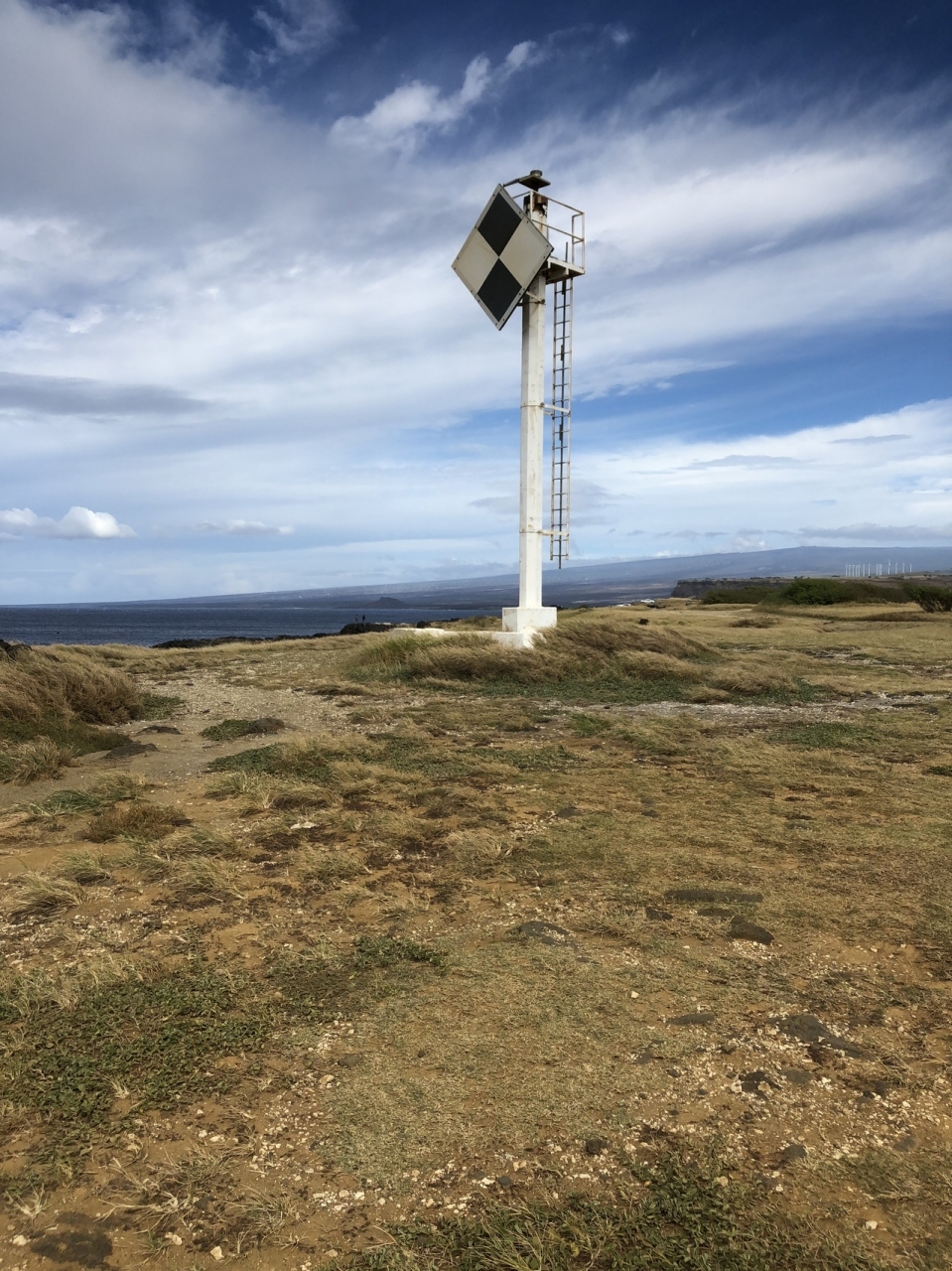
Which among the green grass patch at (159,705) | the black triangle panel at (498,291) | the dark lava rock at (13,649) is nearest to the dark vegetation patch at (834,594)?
the black triangle panel at (498,291)

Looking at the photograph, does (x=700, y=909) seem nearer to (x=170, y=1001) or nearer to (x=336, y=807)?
(x=170, y=1001)

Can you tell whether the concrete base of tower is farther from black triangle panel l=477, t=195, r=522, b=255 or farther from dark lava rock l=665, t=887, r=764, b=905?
dark lava rock l=665, t=887, r=764, b=905

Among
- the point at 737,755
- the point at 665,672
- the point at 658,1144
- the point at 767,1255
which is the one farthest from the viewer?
the point at 665,672

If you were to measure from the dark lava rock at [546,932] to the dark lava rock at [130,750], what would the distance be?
232 inches

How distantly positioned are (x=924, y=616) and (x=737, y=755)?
75.1ft

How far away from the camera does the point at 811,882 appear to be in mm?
4852

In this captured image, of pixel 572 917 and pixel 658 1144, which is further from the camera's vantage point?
pixel 572 917

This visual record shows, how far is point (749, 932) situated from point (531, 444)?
13.8 meters

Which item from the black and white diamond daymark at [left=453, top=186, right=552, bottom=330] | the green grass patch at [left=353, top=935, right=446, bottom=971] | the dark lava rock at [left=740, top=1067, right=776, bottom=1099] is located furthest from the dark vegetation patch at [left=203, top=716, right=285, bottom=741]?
the black and white diamond daymark at [left=453, top=186, right=552, bottom=330]

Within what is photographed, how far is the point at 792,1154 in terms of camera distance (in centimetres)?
261

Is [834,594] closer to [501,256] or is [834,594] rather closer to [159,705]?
[501,256]

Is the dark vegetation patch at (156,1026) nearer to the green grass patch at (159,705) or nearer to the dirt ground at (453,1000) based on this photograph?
the dirt ground at (453,1000)

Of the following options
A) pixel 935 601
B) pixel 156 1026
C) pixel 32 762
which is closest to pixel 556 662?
pixel 32 762

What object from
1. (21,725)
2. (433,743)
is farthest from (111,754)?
(433,743)
